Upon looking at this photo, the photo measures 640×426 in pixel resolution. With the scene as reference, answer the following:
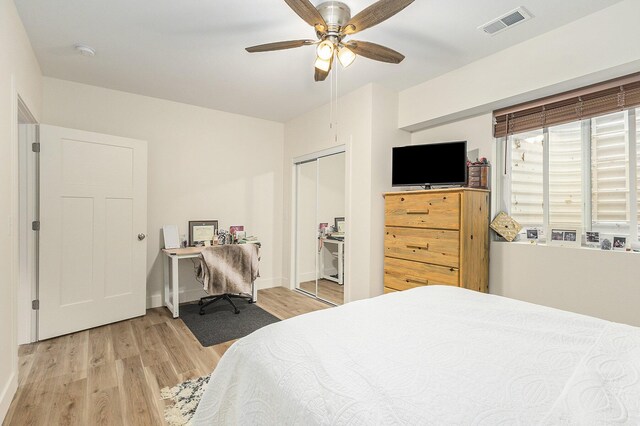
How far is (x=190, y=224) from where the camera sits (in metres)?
4.00

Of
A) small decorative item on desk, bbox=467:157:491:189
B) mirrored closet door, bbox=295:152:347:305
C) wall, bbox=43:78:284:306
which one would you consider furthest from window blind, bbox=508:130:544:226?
wall, bbox=43:78:284:306

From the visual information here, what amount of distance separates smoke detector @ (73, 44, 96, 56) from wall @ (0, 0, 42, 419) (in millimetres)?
388

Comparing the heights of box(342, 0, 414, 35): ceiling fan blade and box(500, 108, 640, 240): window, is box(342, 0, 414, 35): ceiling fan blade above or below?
above

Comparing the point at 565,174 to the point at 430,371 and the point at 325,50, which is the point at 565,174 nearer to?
the point at 325,50

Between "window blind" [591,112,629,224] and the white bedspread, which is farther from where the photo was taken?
"window blind" [591,112,629,224]

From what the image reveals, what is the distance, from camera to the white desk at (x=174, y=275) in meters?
3.41

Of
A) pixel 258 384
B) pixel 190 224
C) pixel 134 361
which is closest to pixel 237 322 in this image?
pixel 134 361

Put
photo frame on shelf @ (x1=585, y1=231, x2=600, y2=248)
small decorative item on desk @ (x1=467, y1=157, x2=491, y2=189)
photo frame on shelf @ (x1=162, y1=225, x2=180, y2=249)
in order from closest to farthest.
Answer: photo frame on shelf @ (x1=585, y1=231, x2=600, y2=248), small decorative item on desk @ (x1=467, y1=157, x2=491, y2=189), photo frame on shelf @ (x1=162, y1=225, x2=180, y2=249)

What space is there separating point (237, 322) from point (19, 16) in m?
3.07

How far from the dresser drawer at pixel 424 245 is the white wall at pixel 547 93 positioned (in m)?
0.55

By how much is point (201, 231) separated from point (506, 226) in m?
3.47

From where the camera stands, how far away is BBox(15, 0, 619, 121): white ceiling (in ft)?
6.84

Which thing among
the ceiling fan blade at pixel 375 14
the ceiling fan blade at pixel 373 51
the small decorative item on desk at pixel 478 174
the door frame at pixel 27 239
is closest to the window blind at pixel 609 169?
the small decorative item on desk at pixel 478 174

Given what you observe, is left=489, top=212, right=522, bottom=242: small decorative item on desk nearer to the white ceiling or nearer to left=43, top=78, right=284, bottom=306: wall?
the white ceiling
